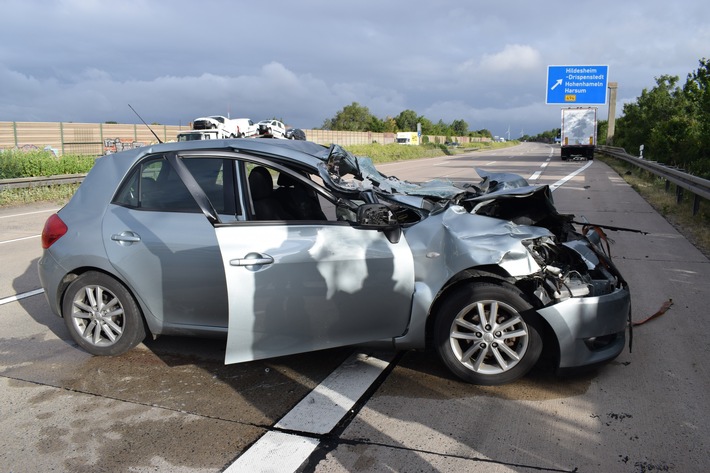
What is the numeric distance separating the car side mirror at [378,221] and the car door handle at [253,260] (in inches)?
26.4

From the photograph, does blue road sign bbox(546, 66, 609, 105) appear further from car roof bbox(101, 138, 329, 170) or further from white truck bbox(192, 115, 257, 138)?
car roof bbox(101, 138, 329, 170)

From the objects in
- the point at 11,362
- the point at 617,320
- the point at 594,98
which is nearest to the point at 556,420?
Answer: the point at 617,320

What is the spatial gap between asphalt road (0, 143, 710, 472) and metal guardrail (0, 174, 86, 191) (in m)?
12.5

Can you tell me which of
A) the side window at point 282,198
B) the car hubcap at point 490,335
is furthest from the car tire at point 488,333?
the side window at point 282,198

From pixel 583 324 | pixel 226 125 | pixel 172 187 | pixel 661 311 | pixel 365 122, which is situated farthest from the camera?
pixel 365 122

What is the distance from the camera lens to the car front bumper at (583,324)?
381 centimetres

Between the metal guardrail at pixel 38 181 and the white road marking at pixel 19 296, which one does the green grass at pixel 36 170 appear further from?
the white road marking at pixel 19 296

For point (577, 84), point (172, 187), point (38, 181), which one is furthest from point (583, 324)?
point (577, 84)

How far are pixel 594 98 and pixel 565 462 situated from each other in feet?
142

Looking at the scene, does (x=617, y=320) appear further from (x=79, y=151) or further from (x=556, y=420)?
(x=79, y=151)

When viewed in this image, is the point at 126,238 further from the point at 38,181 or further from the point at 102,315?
the point at 38,181

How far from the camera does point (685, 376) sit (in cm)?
419

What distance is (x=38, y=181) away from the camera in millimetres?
16953

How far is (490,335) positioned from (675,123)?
22306 millimetres
